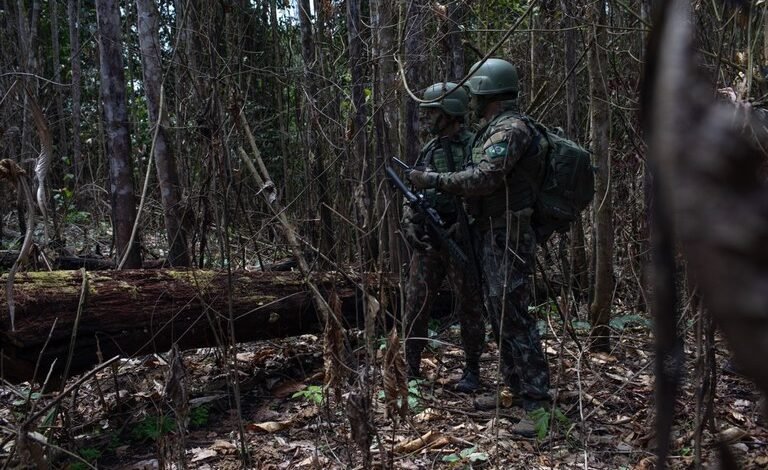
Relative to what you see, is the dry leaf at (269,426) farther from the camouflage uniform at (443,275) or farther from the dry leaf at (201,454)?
the camouflage uniform at (443,275)

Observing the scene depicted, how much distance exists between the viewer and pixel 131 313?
420 cm

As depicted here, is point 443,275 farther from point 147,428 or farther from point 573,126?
point 573,126

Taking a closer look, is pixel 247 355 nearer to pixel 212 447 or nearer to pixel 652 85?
pixel 212 447

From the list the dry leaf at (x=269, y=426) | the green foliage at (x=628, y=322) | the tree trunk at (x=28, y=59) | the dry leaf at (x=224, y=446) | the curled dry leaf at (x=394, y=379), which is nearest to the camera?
the curled dry leaf at (x=394, y=379)

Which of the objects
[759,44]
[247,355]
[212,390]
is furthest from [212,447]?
[759,44]

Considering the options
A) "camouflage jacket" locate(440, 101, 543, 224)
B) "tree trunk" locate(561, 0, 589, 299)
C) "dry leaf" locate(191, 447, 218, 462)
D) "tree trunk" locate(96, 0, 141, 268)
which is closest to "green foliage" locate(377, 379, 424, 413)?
"dry leaf" locate(191, 447, 218, 462)

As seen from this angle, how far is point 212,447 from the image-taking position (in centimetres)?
392

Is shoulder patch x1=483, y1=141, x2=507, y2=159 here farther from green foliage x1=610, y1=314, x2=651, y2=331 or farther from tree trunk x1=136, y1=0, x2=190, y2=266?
tree trunk x1=136, y1=0, x2=190, y2=266

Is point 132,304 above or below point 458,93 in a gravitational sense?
below

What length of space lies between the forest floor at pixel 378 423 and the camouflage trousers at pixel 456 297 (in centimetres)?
26

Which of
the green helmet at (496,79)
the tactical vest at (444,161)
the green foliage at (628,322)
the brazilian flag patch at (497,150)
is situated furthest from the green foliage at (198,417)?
the green foliage at (628,322)

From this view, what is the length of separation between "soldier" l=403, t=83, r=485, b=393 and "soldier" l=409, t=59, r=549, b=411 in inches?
12.2

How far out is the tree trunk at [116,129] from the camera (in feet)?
20.6

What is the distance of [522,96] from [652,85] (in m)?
8.87
